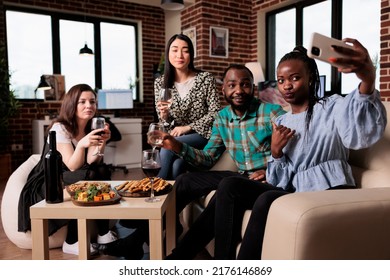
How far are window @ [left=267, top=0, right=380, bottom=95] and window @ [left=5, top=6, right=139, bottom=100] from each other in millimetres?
2391

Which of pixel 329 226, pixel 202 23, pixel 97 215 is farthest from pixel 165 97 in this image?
pixel 202 23

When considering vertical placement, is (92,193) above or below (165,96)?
below

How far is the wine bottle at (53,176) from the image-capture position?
1.38 metres

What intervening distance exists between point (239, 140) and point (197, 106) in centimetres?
53

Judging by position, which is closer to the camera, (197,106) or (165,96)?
(165,96)

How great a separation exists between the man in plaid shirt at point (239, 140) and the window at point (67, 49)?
12.6 ft

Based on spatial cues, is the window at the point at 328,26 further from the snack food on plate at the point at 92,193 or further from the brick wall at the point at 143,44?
the snack food on plate at the point at 92,193

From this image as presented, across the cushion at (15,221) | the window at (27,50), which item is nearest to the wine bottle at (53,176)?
the cushion at (15,221)

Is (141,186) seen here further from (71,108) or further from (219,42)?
(219,42)

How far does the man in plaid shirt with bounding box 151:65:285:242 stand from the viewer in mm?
1799

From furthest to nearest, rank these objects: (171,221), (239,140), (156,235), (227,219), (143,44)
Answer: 1. (143,44)
2. (239,140)
3. (171,221)
4. (227,219)
5. (156,235)

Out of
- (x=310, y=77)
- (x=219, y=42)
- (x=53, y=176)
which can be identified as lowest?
(x=53, y=176)

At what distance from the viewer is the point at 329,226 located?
1020 mm

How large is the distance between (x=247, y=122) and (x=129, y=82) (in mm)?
4586
